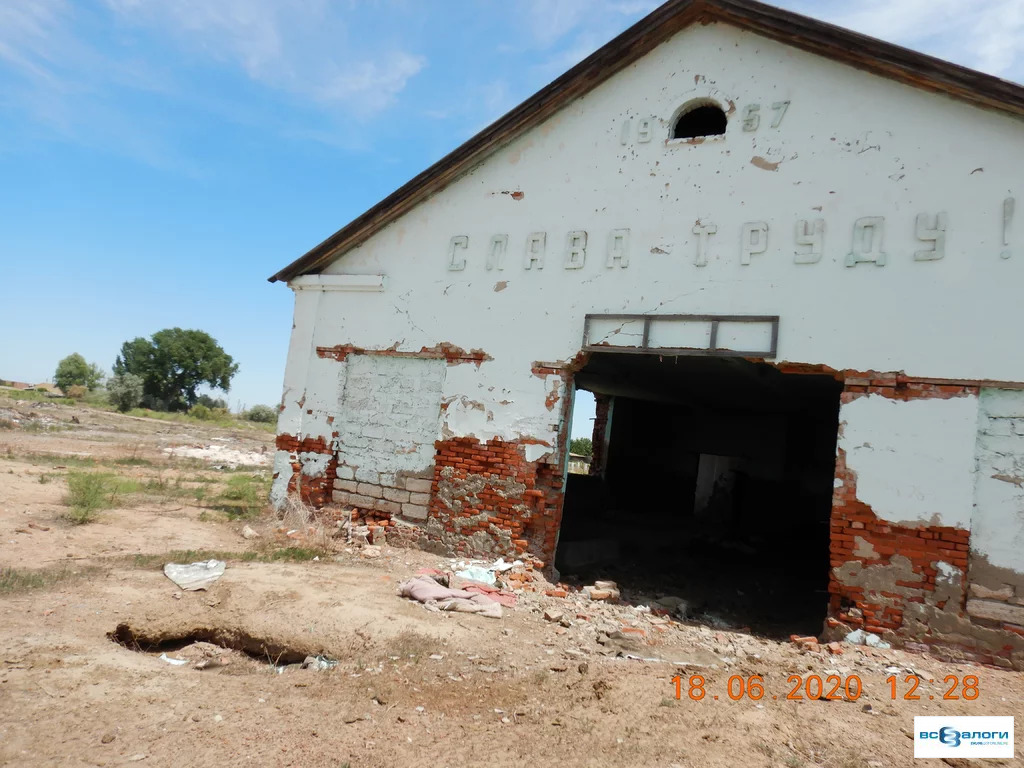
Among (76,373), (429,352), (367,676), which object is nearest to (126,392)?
(76,373)

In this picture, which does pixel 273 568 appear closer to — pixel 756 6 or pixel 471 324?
pixel 471 324

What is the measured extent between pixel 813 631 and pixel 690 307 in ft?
13.5

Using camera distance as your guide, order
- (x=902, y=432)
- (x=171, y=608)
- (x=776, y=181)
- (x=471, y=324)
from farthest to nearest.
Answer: (x=471, y=324) < (x=776, y=181) < (x=902, y=432) < (x=171, y=608)

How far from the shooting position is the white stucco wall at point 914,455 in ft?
19.9

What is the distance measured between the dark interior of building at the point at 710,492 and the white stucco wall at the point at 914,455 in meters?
1.68

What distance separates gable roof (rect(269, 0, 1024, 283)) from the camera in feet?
20.9

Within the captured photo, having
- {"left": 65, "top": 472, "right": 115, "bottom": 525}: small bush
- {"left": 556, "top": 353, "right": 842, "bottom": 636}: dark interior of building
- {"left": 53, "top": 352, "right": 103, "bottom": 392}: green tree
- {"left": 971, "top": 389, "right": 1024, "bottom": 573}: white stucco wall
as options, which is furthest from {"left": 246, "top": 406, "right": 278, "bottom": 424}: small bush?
{"left": 971, "top": 389, "right": 1024, "bottom": 573}: white stucco wall

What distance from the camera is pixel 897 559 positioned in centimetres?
619

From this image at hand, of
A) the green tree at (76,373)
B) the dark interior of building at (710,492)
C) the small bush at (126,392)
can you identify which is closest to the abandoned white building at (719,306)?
the dark interior of building at (710,492)

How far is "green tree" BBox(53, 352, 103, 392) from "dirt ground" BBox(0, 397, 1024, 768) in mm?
63458

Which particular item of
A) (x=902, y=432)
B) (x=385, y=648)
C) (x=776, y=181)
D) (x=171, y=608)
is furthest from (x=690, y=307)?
(x=171, y=608)

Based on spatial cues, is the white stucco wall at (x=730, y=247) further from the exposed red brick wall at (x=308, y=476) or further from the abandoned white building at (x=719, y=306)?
the exposed red brick wall at (x=308, y=476)
